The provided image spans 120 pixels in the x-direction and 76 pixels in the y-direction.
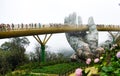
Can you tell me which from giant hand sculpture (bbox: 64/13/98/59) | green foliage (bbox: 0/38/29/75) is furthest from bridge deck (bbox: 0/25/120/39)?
green foliage (bbox: 0/38/29/75)

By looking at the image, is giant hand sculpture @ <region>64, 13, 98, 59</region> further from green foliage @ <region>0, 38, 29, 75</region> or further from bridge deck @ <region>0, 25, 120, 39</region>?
green foliage @ <region>0, 38, 29, 75</region>

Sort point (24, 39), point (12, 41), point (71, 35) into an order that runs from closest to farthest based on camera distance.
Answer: point (71, 35) < point (12, 41) < point (24, 39)

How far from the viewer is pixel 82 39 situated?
38.4 m

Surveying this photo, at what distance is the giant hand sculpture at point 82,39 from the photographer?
113 feet

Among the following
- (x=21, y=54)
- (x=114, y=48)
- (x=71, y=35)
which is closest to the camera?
(x=114, y=48)

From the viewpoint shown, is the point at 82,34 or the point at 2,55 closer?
the point at 82,34

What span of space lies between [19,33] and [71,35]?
9038 mm

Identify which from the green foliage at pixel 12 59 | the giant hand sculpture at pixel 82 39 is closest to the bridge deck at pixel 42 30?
the giant hand sculpture at pixel 82 39

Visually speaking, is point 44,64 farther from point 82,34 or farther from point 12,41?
point 12,41

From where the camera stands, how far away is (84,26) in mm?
39750

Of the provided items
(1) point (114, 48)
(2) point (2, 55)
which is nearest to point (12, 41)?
(2) point (2, 55)

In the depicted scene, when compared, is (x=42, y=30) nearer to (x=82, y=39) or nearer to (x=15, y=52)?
(x=82, y=39)

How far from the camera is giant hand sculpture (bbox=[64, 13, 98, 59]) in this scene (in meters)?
34.5

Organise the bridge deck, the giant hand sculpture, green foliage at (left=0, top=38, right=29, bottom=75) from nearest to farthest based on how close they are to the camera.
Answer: the bridge deck
the giant hand sculpture
green foliage at (left=0, top=38, right=29, bottom=75)
